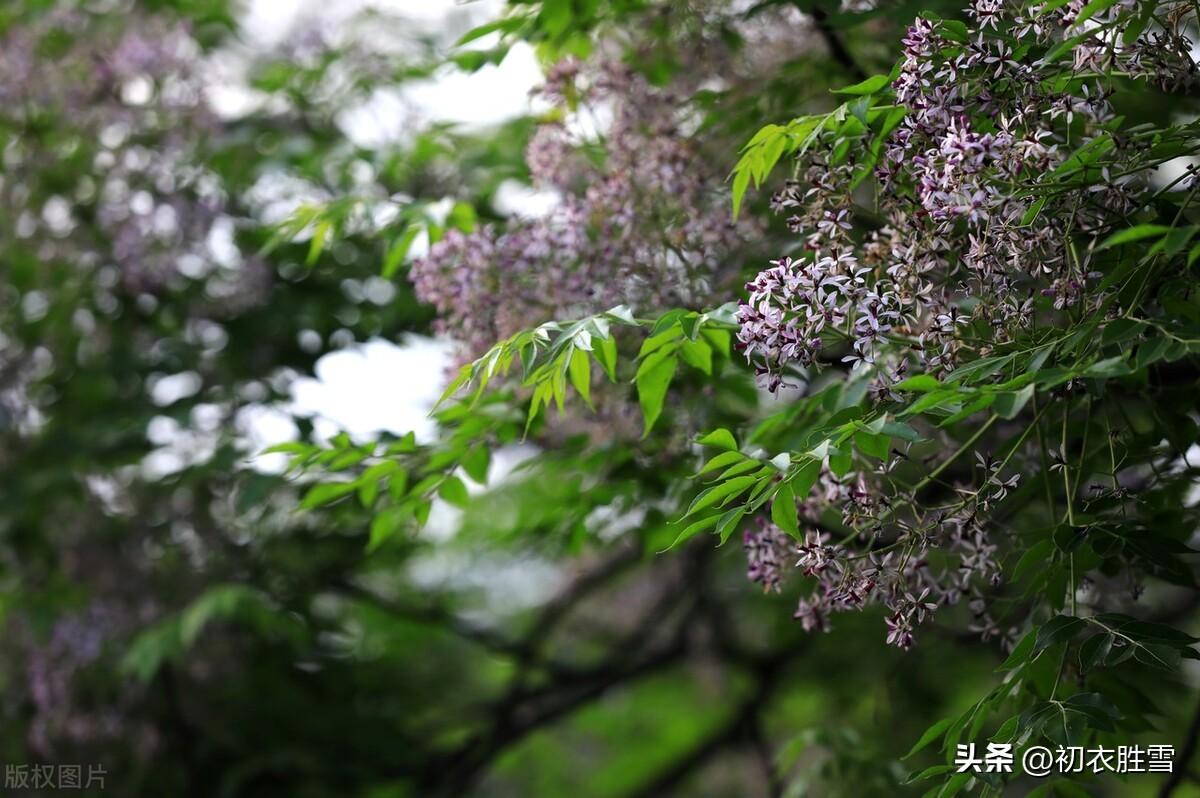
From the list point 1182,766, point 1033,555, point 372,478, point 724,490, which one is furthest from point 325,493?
point 1182,766

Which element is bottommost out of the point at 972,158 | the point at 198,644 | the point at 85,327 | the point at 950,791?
the point at 198,644

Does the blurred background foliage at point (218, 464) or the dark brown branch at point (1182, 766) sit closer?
the dark brown branch at point (1182, 766)

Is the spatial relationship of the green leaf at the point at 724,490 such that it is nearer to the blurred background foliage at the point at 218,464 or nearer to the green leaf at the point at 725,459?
the green leaf at the point at 725,459

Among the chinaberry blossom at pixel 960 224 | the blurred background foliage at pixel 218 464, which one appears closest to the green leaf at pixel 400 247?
the blurred background foliage at pixel 218 464

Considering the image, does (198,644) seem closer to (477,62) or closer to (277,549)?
(277,549)

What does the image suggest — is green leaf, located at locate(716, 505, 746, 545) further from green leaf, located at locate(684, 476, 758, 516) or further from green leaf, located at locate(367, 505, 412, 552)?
green leaf, located at locate(367, 505, 412, 552)

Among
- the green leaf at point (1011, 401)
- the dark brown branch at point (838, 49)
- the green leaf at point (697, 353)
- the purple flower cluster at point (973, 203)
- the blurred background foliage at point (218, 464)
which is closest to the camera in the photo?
the green leaf at point (1011, 401)

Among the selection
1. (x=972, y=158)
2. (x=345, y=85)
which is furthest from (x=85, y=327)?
(x=972, y=158)

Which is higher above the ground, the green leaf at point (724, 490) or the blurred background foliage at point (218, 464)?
the green leaf at point (724, 490)

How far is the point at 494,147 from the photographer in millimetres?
4781

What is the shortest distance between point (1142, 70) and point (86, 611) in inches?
193

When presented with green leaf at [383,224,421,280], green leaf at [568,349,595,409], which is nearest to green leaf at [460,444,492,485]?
green leaf at [383,224,421,280]

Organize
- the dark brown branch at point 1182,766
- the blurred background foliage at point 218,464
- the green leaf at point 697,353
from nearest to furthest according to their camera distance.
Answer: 1. the green leaf at point 697,353
2. the dark brown branch at point 1182,766
3. the blurred background foliage at point 218,464

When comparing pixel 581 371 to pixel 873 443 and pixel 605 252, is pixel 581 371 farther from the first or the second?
pixel 605 252
